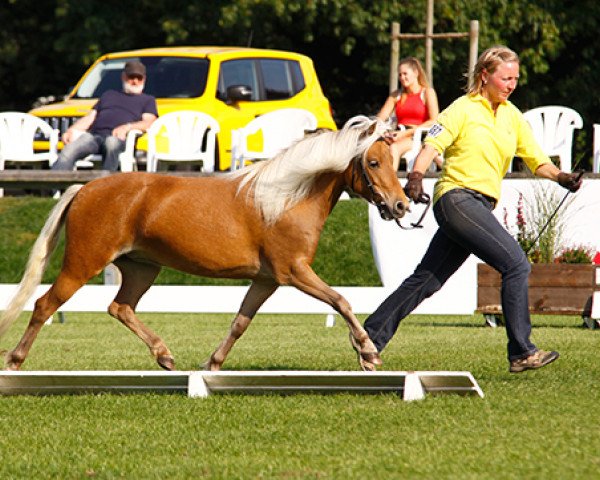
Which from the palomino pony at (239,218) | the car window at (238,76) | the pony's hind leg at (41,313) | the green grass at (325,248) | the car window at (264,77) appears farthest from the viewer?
the car window at (264,77)

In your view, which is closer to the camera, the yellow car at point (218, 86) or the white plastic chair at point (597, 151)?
the white plastic chair at point (597, 151)

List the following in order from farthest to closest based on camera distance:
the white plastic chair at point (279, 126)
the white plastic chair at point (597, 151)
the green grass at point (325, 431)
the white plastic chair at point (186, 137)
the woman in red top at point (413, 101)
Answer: the white plastic chair at point (279, 126)
the white plastic chair at point (597, 151)
the white plastic chair at point (186, 137)
the woman in red top at point (413, 101)
the green grass at point (325, 431)

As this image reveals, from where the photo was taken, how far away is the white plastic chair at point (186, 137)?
1758 centimetres

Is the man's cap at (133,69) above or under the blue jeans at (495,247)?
under

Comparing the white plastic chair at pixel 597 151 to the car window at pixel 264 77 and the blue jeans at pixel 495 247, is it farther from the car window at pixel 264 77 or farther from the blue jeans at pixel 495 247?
the blue jeans at pixel 495 247

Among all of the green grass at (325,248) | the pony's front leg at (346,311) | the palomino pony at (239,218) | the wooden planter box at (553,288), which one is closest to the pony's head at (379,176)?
the palomino pony at (239,218)

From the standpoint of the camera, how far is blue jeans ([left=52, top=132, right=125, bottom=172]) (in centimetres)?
1706

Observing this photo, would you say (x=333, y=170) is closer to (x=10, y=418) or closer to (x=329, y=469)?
(x=10, y=418)

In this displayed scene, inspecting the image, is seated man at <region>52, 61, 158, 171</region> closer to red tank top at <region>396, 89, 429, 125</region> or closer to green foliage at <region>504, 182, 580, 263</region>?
red tank top at <region>396, 89, 429, 125</region>

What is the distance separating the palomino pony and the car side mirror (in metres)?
9.85

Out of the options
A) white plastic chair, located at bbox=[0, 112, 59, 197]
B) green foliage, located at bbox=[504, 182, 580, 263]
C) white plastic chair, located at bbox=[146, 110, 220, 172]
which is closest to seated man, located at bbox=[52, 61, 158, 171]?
white plastic chair, located at bbox=[146, 110, 220, 172]

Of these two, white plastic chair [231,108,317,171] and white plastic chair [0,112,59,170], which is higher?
white plastic chair [231,108,317,171]

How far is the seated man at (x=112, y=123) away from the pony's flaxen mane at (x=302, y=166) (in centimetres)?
874

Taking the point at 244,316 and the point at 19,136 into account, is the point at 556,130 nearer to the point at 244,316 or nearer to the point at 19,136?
the point at 19,136
